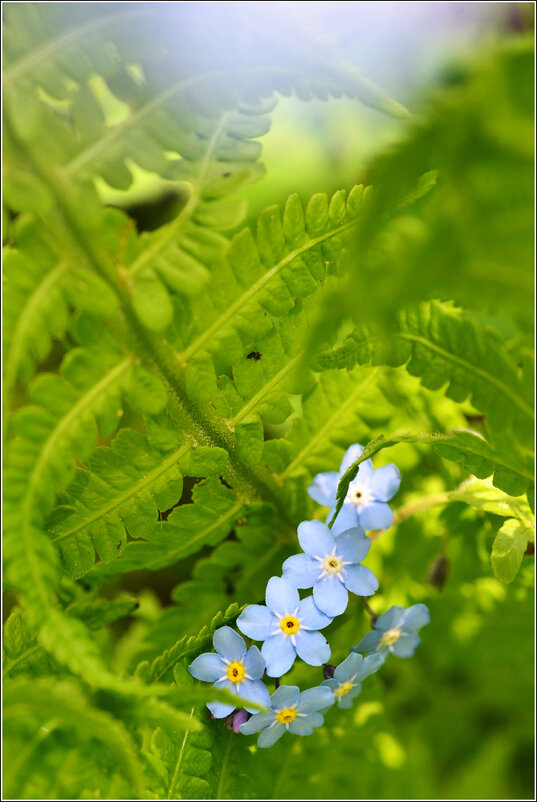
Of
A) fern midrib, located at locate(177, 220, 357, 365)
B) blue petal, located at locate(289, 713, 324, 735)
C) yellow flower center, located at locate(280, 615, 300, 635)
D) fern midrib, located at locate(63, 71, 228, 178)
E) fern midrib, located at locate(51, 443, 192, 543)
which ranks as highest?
fern midrib, located at locate(63, 71, 228, 178)

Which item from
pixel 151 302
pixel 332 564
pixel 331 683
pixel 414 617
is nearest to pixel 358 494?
pixel 332 564

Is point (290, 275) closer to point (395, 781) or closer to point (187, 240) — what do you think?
point (187, 240)

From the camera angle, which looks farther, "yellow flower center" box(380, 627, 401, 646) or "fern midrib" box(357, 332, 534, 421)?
"yellow flower center" box(380, 627, 401, 646)

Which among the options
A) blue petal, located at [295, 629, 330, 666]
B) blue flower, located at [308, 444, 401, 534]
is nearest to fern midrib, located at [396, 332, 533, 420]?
blue flower, located at [308, 444, 401, 534]

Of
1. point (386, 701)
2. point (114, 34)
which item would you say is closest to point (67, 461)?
point (114, 34)

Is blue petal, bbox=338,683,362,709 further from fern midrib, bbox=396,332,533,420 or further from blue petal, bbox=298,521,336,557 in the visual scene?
fern midrib, bbox=396,332,533,420

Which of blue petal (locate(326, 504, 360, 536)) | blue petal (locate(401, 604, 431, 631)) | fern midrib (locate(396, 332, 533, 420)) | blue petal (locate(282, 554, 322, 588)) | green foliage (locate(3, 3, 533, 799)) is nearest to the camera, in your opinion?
green foliage (locate(3, 3, 533, 799))
